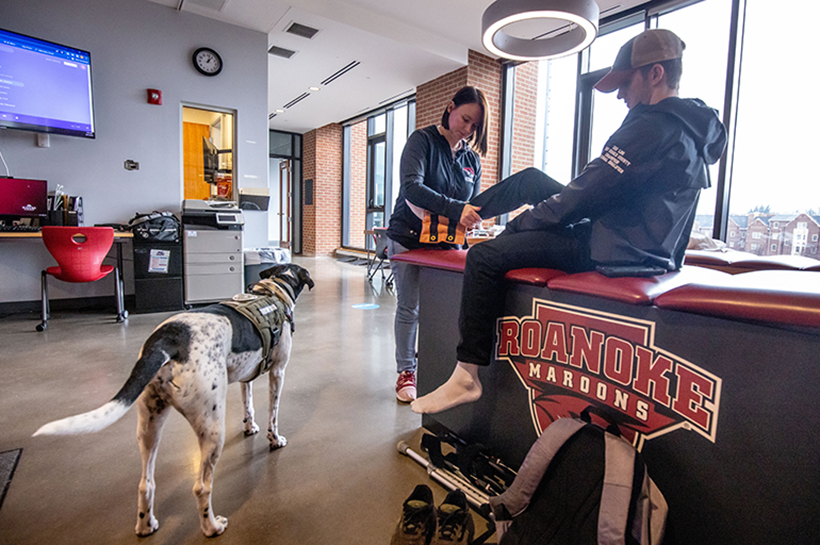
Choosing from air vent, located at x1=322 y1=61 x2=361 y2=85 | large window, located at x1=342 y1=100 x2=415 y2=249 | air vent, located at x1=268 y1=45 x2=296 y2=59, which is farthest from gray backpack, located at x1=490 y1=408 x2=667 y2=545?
large window, located at x1=342 y1=100 x2=415 y2=249

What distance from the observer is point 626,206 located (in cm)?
126

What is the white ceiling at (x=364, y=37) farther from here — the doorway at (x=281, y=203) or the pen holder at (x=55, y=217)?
the doorway at (x=281, y=203)

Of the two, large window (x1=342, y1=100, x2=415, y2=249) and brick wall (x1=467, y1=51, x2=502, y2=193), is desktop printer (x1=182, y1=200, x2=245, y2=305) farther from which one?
large window (x1=342, y1=100, x2=415, y2=249)

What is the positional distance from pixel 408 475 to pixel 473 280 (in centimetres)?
77

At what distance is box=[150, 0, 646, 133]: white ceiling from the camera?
466 cm

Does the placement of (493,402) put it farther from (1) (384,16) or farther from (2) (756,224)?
(1) (384,16)

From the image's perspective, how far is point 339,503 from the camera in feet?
4.56

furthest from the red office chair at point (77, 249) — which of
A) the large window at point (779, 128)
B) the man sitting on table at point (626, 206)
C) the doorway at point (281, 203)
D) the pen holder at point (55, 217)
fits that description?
the doorway at point (281, 203)

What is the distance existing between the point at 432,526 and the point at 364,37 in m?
5.66

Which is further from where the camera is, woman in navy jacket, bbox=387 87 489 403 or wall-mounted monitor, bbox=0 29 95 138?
wall-mounted monitor, bbox=0 29 95 138

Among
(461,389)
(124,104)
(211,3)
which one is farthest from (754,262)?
(124,104)

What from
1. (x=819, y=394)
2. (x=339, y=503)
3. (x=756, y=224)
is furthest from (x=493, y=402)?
(x=756, y=224)

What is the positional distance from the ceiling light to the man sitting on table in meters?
2.35

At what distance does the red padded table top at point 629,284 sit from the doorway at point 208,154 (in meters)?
4.77
